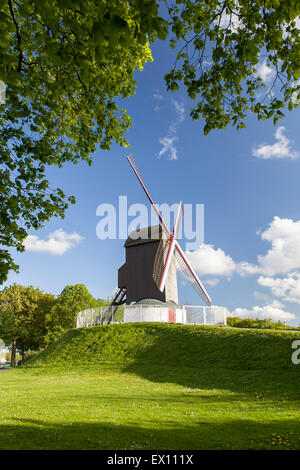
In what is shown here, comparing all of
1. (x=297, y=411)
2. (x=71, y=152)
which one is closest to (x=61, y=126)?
(x=71, y=152)

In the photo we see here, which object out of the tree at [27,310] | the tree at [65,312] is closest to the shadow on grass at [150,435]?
the tree at [65,312]

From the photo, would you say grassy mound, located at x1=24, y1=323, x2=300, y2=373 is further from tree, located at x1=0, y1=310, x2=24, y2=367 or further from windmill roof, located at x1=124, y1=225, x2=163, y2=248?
tree, located at x1=0, y1=310, x2=24, y2=367

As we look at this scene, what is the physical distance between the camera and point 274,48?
6.62 meters

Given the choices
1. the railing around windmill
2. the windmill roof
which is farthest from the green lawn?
the windmill roof

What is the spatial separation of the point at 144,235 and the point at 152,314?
8.01 m

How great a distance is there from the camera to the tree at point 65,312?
44.1m

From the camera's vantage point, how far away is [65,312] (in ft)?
149

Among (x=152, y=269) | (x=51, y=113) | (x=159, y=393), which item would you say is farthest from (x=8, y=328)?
(x=51, y=113)

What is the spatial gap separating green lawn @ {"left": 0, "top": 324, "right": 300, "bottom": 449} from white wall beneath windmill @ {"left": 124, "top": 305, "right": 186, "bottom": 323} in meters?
1.15

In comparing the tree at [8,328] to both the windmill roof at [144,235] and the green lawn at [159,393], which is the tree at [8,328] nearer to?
the green lawn at [159,393]

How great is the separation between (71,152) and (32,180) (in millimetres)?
1508

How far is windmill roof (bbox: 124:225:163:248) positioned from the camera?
101 ft

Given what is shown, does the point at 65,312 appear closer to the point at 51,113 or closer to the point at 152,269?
the point at 152,269

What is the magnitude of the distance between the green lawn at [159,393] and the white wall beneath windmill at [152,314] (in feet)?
3.77
